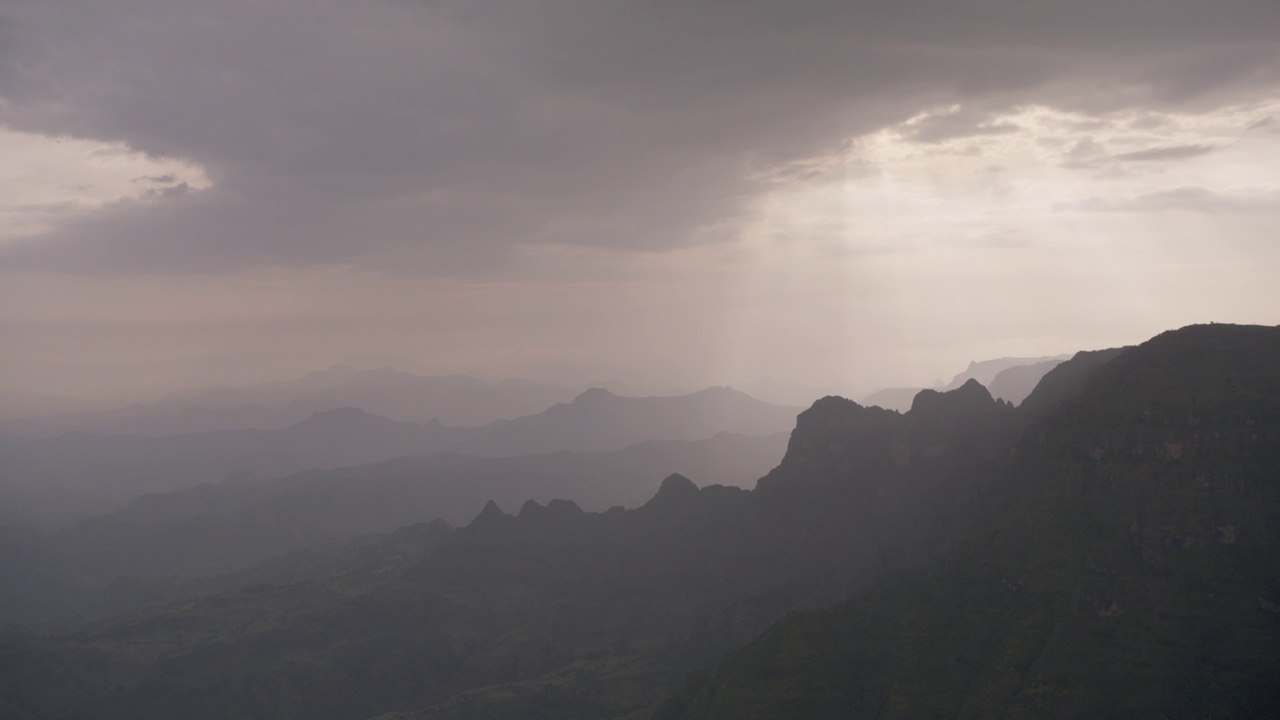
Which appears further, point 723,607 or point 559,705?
point 723,607

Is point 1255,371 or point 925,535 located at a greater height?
point 1255,371

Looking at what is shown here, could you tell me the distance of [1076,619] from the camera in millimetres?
110750

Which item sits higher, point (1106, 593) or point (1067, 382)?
point (1067, 382)

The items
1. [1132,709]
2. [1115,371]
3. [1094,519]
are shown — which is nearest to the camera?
[1132,709]

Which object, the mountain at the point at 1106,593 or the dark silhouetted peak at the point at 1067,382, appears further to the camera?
the dark silhouetted peak at the point at 1067,382

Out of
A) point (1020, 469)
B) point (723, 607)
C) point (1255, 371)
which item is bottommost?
point (723, 607)

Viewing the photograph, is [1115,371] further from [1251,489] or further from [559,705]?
[559,705]

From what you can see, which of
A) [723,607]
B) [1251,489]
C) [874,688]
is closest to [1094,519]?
[1251,489]

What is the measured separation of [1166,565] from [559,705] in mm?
113099

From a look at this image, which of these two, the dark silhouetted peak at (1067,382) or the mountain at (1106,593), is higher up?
the dark silhouetted peak at (1067,382)

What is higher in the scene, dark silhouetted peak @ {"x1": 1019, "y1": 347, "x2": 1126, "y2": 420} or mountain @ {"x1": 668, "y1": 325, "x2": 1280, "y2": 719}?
→ dark silhouetted peak @ {"x1": 1019, "y1": 347, "x2": 1126, "y2": 420}

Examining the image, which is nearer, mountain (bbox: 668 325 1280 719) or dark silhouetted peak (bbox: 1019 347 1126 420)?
mountain (bbox: 668 325 1280 719)

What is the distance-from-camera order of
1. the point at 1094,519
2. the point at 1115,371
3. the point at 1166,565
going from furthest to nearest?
the point at 1115,371 → the point at 1094,519 → the point at 1166,565

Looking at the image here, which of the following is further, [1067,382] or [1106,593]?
[1067,382]
